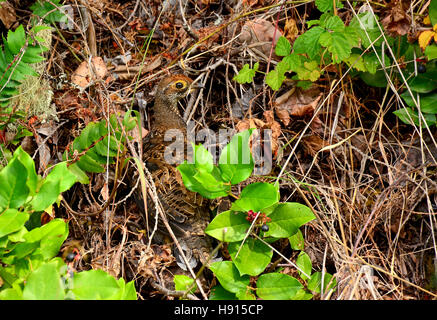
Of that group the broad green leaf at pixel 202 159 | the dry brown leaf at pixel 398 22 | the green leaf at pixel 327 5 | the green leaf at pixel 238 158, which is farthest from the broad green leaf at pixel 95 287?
the dry brown leaf at pixel 398 22

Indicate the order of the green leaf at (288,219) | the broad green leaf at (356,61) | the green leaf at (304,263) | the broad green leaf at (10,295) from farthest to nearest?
the broad green leaf at (356,61) → the green leaf at (304,263) → the green leaf at (288,219) → the broad green leaf at (10,295)

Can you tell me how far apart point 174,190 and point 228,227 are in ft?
2.72

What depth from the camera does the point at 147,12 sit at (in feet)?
15.7

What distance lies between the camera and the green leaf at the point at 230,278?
294 cm

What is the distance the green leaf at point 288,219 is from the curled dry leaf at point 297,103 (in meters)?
1.10

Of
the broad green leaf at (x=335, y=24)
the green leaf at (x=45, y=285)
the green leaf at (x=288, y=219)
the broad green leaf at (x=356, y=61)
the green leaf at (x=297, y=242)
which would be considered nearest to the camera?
the green leaf at (x=45, y=285)

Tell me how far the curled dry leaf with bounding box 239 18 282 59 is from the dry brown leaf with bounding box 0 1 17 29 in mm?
2408

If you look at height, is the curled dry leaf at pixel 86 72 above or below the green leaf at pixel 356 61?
above

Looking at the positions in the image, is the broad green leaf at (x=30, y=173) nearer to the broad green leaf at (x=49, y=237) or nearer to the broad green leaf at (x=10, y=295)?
the broad green leaf at (x=49, y=237)

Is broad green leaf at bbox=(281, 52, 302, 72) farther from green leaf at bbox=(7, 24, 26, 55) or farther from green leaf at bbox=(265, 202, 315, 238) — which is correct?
green leaf at bbox=(7, 24, 26, 55)

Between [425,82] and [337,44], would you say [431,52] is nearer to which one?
[425,82]

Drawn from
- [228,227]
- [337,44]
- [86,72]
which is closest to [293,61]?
[337,44]
